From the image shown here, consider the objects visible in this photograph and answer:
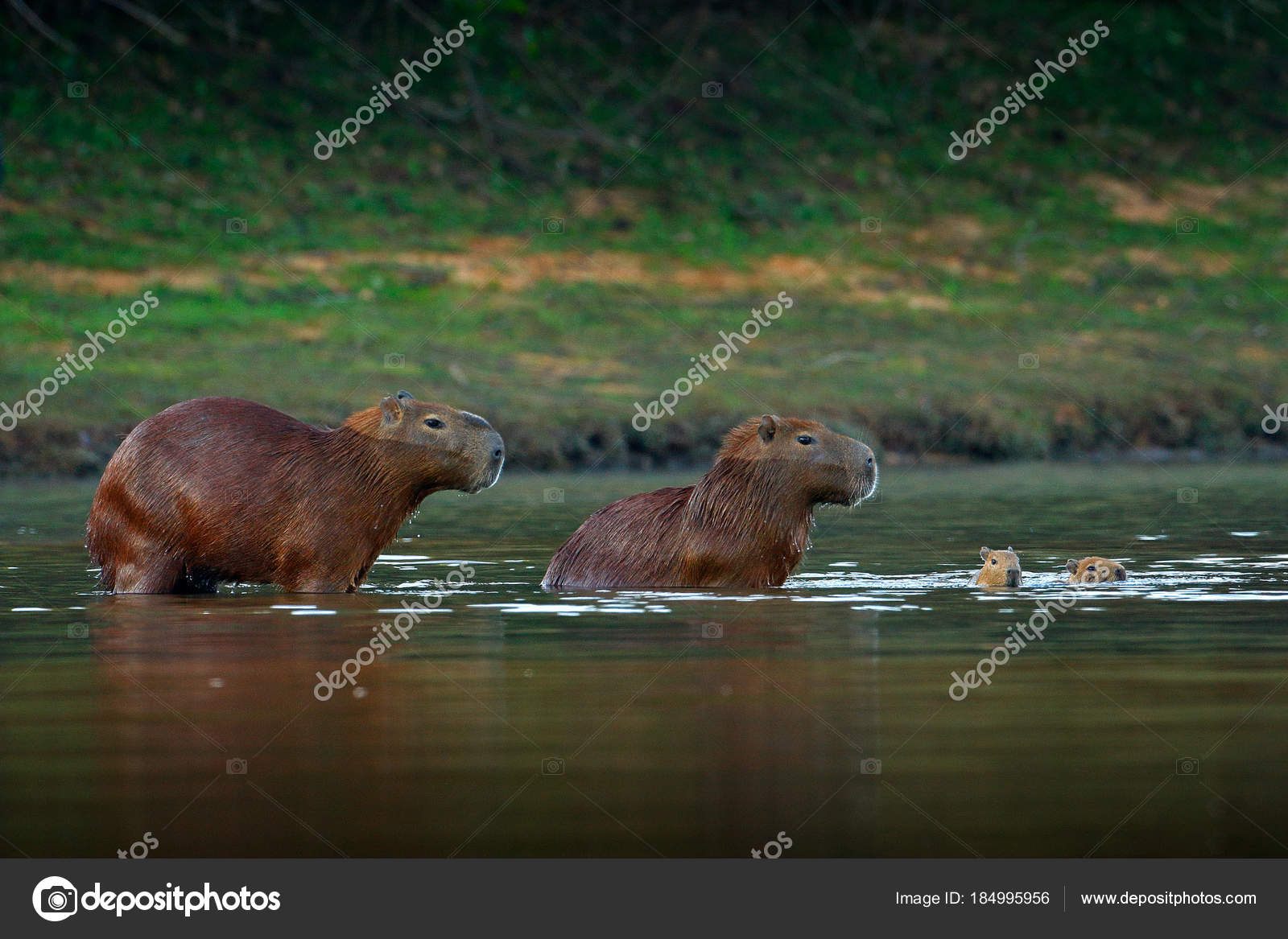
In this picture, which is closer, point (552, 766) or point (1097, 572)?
point (552, 766)

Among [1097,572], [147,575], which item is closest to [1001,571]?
[1097,572]

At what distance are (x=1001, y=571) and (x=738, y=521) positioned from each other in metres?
1.58

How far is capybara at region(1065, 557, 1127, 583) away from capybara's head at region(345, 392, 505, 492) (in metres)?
3.51

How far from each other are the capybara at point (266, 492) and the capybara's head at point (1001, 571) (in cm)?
294

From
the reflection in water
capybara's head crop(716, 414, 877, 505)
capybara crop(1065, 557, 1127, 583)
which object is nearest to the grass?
capybara's head crop(716, 414, 877, 505)

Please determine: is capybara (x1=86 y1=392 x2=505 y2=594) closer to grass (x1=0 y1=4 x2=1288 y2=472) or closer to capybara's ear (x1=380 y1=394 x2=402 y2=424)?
capybara's ear (x1=380 y1=394 x2=402 y2=424)

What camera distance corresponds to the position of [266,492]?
39.8 ft

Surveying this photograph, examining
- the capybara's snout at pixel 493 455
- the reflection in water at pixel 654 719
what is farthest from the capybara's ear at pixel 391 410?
the reflection in water at pixel 654 719

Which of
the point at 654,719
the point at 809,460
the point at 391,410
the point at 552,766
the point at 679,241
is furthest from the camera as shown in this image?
the point at 679,241

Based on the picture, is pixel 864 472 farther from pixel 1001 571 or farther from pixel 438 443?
pixel 438 443

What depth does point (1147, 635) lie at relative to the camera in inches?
404

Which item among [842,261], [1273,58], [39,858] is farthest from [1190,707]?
[1273,58]

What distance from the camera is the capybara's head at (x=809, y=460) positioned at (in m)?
12.2

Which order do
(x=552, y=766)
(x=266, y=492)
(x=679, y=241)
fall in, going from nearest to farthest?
(x=552, y=766) < (x=266, y=492) < (x=679, y=241)
